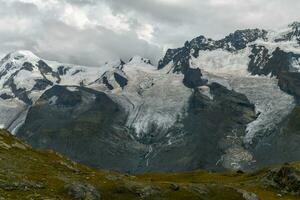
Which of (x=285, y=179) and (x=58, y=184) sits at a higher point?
(x=58, y=184)

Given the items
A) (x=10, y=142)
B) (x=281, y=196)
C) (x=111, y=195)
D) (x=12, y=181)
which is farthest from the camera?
(x=281, y=196)

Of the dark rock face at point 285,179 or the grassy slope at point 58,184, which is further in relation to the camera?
the dark rock face at point 285,179

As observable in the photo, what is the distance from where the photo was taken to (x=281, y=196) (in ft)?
330

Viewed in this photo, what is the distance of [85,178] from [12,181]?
13.8 metres

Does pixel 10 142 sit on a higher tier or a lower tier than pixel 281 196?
higher

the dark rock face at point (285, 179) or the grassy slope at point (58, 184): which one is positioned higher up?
the grassy slope at point (58, 184)

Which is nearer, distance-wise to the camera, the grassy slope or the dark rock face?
the grassy slope

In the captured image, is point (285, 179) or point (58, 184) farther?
point (285, 179)

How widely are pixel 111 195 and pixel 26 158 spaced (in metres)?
14.1

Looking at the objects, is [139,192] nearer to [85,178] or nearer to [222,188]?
[85,178]

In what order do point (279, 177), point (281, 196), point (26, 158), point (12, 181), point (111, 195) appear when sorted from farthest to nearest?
1. point (279, 177)
2. point (281, 196)
3. point (26, 158)
4. point (111, 195)
5. point (12, 181)

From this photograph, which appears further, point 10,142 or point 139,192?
point 10,142

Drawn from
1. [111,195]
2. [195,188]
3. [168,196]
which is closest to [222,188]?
[195,188]

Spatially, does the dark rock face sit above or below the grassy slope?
below
